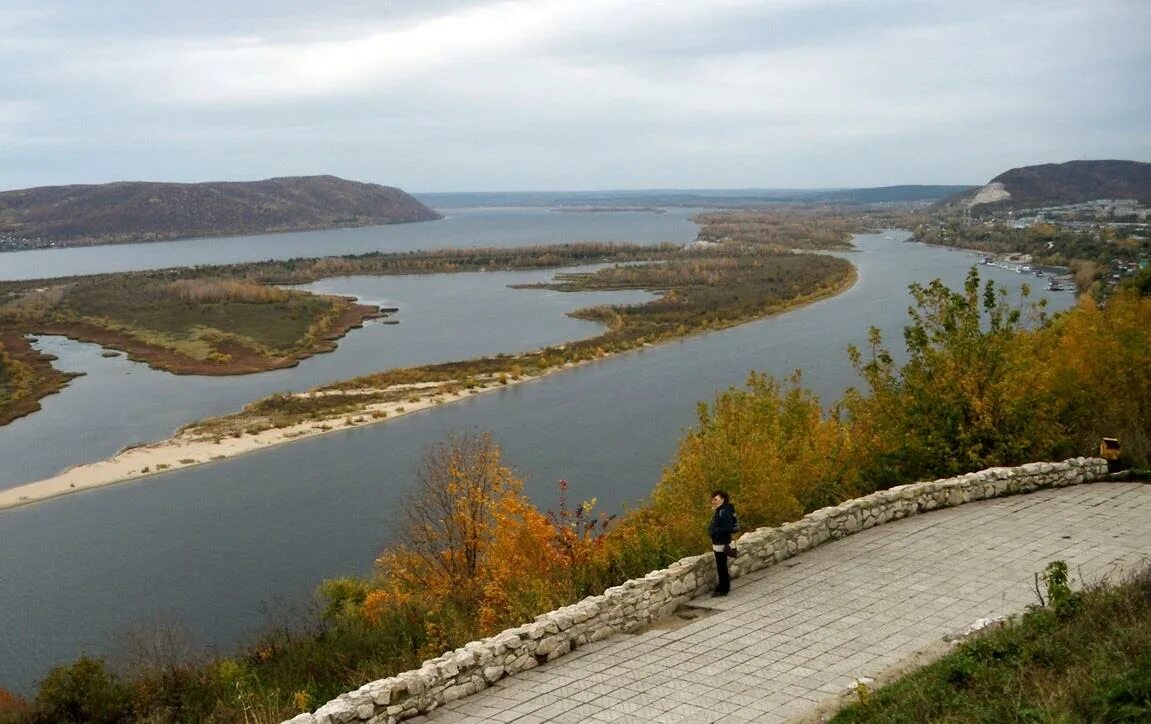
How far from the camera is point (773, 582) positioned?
36.0ft

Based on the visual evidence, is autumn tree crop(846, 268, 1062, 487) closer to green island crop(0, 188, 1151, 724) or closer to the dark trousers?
green island crop(0, 188, 1151, 724)

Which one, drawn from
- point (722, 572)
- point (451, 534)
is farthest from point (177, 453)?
point (722, 572)

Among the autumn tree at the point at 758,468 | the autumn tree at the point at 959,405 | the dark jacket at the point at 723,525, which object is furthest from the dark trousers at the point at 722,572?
the autumn tree at the point at 959,405

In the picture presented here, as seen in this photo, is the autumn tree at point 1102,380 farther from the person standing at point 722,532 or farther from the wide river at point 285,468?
the wide river at point 285,468

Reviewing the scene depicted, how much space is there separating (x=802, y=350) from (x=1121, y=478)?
117 ft

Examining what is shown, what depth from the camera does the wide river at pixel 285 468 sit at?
930 inches

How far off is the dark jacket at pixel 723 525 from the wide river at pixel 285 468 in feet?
46.7

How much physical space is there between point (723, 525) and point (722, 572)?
1.89ft

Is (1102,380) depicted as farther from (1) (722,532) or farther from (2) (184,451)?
(2) (184,451)

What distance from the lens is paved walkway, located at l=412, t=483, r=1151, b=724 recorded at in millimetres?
8055

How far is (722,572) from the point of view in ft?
34.8

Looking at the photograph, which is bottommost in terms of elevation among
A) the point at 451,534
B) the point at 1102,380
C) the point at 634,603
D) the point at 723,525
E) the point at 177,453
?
the point at 177,453

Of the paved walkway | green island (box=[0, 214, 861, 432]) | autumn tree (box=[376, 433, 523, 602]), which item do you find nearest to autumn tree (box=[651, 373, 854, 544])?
the paved walkway

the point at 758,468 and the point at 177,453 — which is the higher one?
the point at 758,468
